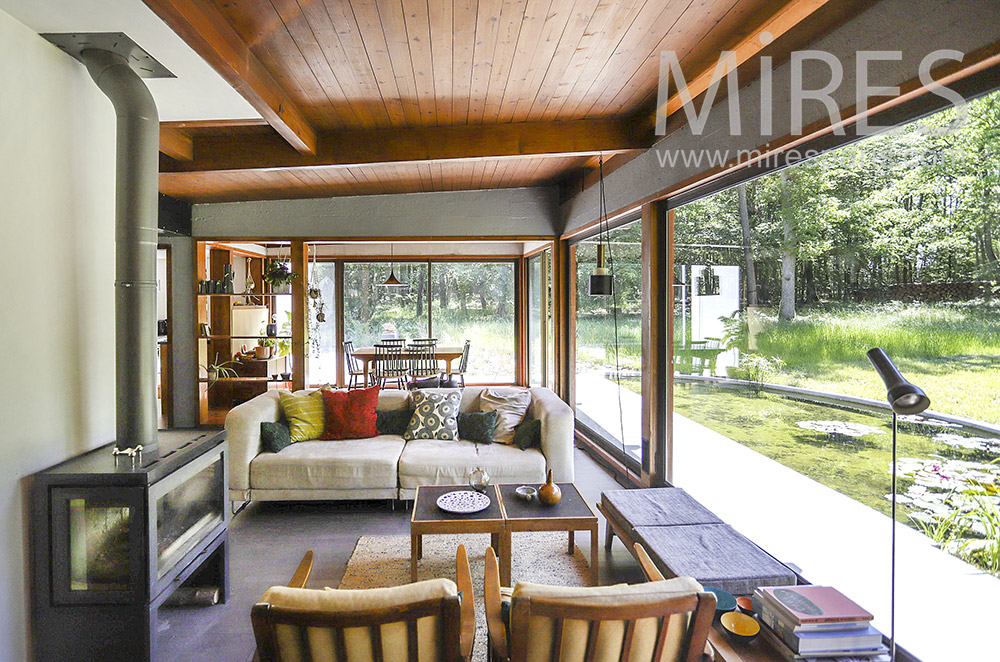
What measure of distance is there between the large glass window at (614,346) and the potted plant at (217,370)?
402 cm

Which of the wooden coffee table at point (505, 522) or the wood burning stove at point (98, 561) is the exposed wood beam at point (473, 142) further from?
the wood burning stove at point (98, 561)

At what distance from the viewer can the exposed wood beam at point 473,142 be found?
14.7 ft

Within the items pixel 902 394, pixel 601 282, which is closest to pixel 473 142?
pixel 601 282

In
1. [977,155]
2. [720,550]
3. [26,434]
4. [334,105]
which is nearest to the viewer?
[977,155]

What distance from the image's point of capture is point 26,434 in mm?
2473

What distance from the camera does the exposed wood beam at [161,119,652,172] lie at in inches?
177

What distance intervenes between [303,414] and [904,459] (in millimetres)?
3804

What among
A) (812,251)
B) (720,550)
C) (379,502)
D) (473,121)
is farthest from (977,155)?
(379,502)

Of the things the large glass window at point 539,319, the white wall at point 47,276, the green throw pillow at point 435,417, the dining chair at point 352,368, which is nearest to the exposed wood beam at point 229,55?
the white wall at point 47,276

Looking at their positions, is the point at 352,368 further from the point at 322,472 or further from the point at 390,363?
the point at 322,472

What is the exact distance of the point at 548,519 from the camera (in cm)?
317

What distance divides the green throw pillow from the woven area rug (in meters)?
0.93

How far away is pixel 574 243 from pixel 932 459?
497cm

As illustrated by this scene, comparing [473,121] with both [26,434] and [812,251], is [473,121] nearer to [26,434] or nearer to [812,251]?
[812,251]
